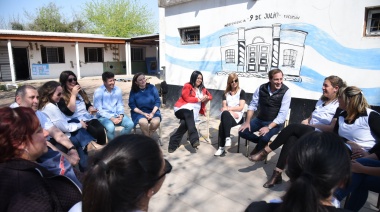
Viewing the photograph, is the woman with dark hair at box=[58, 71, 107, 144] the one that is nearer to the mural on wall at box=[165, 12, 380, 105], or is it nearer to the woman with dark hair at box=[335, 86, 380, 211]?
the woman with dark hair at box=[335, 86, 380, 211]

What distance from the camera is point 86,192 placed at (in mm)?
940

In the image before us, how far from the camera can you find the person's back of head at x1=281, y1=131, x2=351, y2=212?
95cm

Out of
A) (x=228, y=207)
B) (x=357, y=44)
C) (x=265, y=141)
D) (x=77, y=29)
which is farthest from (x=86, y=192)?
(x=77, y=29)

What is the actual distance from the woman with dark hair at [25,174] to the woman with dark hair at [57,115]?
145 cm

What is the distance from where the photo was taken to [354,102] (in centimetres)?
249

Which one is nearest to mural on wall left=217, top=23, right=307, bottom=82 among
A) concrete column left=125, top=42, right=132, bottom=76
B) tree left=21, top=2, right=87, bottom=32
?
concrete column left=125, top=42, right=132, bottom=76

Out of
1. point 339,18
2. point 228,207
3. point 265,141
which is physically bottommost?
point 228,207

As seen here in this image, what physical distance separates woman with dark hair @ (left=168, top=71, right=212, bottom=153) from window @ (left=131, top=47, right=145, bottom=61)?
678 inches

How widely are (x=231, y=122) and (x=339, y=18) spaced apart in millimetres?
2476

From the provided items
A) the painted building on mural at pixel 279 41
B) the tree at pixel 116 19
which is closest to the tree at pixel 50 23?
the tree at pixel 116 19

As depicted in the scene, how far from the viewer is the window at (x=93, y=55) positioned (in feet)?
60.3

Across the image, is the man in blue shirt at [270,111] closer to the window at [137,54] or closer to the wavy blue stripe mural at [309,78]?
the wavy blue stripe mural at [309,78]

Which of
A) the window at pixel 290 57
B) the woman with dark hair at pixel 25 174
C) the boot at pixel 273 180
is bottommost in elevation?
the boot at pixel 273 180

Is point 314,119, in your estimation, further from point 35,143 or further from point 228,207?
point 35,143
